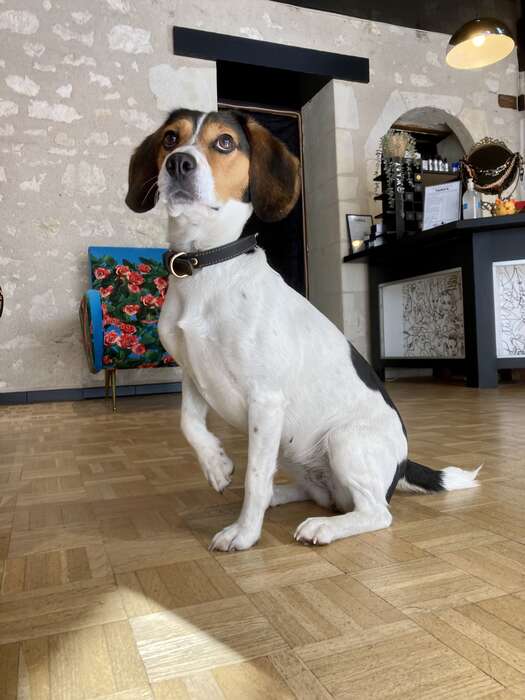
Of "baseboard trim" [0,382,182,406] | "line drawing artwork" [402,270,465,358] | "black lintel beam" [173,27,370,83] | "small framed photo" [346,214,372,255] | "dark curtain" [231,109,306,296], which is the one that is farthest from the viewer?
"dark curtain" [231,109,306,296]

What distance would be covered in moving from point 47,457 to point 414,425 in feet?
5.48

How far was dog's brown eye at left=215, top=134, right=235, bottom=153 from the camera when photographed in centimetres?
128

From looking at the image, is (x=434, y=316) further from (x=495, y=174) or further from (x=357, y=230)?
(x=357, y=230)

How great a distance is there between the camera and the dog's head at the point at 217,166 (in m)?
1.23

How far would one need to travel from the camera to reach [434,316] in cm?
508

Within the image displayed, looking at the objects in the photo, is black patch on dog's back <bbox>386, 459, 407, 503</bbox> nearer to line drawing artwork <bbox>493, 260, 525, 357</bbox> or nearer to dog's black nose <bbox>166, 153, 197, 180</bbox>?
dog's black nose <bbox>166, 153, 197, 180</bbox>

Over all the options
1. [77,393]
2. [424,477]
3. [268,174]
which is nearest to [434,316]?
[77,393]

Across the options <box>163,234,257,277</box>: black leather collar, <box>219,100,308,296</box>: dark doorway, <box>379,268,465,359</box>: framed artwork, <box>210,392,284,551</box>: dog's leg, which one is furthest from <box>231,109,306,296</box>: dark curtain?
<box>210,392,284,551</box>: dog's leg

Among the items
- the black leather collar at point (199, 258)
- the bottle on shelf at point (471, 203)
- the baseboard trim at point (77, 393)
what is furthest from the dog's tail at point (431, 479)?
the baseboard trim at point (77, 393)

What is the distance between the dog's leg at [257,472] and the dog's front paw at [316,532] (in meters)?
0.09

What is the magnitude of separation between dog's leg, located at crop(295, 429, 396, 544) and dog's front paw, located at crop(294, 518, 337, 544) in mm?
43

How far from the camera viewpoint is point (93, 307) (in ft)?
12.7

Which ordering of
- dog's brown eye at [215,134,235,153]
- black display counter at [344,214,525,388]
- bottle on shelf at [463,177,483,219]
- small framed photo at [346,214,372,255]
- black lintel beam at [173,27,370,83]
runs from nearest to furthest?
1. dog's brown eye at [215,134,235,153]
2. black display counter at [344,214,525,388]
3. bottle on shelf at [463,177,483,219]
4. black lintel beam at [173,27,370,83]
5. small framed photo at [346,214,372,255]

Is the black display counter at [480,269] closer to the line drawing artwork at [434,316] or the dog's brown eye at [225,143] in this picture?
the line drawing artwork at [434,316]
